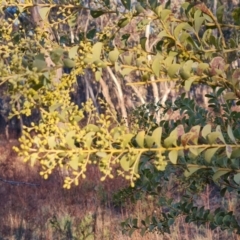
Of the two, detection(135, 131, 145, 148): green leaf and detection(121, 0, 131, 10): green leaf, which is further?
detection(121, 0, 131, 10): green leaf

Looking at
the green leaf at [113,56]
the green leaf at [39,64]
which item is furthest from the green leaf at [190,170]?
the green leaf at [39,64]

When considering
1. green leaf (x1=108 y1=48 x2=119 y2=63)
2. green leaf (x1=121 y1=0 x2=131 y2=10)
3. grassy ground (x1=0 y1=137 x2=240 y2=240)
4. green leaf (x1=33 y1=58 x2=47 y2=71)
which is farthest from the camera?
grassy ground (x1=0 y1=137 x2=240 y2=240)

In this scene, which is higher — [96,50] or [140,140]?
[96,50]

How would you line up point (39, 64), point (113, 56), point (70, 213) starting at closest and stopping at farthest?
point (39, 64), point (113, 56), point (70, 213)

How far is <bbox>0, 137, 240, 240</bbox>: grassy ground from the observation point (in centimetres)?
401

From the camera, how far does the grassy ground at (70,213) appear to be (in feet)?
13.2

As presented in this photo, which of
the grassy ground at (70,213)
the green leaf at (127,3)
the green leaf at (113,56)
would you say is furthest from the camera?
the grassy ground at (70,213)

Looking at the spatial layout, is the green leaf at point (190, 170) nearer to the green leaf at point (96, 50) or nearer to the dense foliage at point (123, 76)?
the dense foliage at point (123, 76)

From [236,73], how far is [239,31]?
0.19m

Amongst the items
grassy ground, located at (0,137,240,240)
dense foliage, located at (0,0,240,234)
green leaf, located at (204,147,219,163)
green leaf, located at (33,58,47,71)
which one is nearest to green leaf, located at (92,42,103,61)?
dense foliage, located at (0,0,240,234)

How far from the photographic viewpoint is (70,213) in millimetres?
5020

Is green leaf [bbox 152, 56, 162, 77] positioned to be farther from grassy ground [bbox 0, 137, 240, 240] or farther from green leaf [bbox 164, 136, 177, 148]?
grassy ground [bbox 0, 137, 240, 240]

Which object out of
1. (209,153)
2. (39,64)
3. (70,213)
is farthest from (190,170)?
(70,213)

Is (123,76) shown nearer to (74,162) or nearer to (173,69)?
(173,69)
